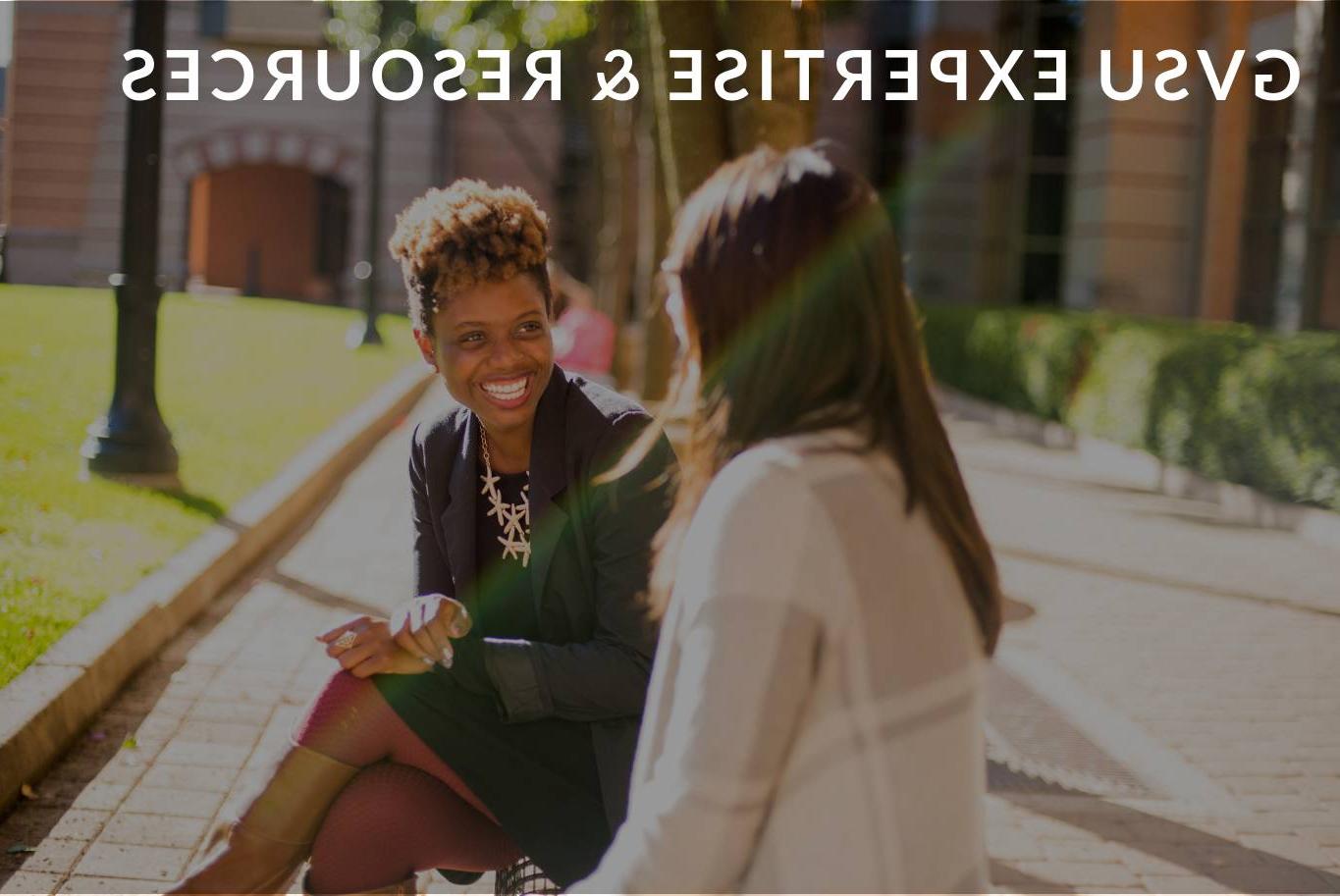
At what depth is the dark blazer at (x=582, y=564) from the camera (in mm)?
2758

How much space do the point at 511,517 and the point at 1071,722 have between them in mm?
3604

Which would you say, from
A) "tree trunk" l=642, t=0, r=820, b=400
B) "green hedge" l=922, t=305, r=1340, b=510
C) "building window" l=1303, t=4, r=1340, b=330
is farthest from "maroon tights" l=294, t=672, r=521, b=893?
"building window" l=1303, t=4, r=1340, b=330

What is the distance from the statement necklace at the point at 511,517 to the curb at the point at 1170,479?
5245 mm

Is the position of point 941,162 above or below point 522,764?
above

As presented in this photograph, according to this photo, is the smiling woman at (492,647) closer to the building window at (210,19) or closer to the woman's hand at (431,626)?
the woman's hand at (431,626)

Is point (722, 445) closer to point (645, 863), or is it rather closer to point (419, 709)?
point (645, 863)

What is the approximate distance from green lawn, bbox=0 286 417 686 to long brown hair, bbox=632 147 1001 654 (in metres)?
3.59

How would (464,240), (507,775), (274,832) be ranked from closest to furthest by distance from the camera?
(274,832), (507,775), (464,240)

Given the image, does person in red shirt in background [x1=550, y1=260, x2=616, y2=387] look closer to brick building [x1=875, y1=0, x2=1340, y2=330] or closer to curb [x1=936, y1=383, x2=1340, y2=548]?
curb [x1=936, y1=383, x2=1340, y2=548]

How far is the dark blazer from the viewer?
109 inches

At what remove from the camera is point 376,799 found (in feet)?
9.07

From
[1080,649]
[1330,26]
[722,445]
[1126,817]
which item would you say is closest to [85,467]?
[1080,649]

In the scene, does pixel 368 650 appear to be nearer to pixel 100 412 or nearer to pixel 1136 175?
pixel 100 412

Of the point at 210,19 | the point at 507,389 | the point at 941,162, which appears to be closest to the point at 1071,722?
the point at 507,389
